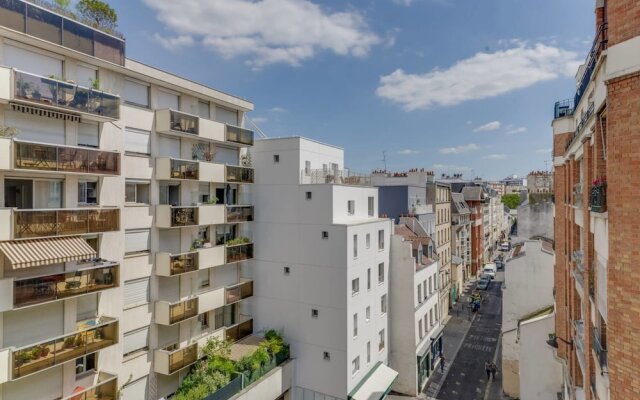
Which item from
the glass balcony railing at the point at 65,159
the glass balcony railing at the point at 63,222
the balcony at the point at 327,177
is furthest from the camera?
the balcony at the point at 327,177

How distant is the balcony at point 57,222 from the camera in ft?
39.5

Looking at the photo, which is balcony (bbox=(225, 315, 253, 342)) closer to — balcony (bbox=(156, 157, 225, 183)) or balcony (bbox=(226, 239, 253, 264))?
balcony (bbox=(226, 239, 253, 264))

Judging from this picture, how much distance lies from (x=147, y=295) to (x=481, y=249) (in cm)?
6122

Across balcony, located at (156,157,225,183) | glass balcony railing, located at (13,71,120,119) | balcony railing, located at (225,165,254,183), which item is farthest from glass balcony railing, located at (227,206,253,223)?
glass balcony railing, located at (13,71,120,119)

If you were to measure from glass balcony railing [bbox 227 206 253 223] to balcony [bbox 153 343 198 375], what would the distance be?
24.0 feet

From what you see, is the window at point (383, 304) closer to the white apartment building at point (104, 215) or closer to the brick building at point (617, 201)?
the white apartment building at point (104, 215)

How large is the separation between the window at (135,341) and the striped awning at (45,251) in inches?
204

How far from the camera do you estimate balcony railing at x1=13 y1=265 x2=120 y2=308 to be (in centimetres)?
1218

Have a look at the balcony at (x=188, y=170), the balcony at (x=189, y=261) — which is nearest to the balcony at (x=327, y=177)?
the balcony at (x=188, y=170)

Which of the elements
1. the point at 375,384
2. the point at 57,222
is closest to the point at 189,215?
the point at 57,222

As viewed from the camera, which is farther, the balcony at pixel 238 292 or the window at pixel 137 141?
the balcony at pixel 238 292

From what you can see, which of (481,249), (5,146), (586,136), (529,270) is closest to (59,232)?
(5,146)

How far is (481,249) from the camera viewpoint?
65438 mm

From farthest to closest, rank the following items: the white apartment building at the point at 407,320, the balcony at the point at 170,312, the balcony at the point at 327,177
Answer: the white apartment building at the point at 407,320 < the balcony at the point at 327,177 < the balcony at the point at 170,312
